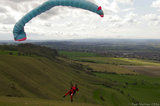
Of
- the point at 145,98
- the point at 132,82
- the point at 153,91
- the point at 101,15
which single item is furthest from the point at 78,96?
the point at 132,82

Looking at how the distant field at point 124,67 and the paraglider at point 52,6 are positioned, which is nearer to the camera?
the paraglider at point 52,6

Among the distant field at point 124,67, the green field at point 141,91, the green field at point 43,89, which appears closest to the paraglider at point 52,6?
the green field at point 43,89

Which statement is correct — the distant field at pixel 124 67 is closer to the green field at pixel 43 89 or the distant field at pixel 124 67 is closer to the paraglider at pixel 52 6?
the green field at pixel 43 89

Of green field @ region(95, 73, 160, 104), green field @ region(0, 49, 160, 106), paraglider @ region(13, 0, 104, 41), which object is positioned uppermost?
paraglider @ region(13, 0, 104, 41)

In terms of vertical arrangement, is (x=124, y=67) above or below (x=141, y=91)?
above

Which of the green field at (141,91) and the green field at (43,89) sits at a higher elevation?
the green field at (43,89)

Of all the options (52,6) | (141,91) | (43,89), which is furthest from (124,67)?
(52,6)

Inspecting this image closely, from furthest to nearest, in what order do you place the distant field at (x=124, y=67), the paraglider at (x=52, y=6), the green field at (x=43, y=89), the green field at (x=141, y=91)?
the distant field at (x=124, y=67)
the green field at (x=141, y=91)
the green field at (x=43, y=89)
the paraglider at (x=52, y=6)

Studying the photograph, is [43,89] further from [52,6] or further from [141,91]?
[141,91]

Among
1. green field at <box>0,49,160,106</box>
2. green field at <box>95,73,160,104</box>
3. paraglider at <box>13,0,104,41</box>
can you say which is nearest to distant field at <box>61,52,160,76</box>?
green field at <box>95,73,160,104</box>

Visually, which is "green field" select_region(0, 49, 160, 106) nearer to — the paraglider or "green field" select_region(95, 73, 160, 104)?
"green field" select_region(95, 73, 160, 104)

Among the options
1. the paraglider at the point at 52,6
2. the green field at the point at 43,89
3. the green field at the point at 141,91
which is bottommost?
the green field at the point at 141,91
